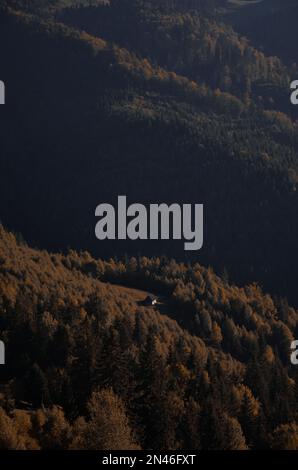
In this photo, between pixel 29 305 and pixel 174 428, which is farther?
pixel 29 305

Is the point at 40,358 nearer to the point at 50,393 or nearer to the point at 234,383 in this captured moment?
the point at 50,393

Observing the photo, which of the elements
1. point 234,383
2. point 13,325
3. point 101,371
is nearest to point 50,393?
point 101,371

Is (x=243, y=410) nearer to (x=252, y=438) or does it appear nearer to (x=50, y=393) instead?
(x=252, y=438)

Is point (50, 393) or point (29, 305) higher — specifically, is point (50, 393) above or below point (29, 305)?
below
